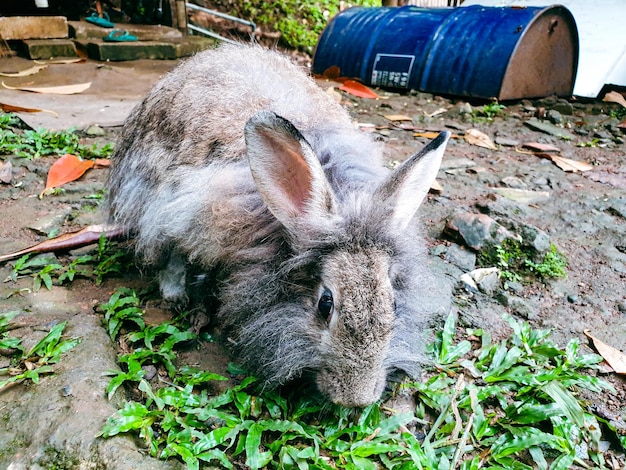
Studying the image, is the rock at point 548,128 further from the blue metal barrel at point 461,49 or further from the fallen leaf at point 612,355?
the fallen leaf at point 612,355

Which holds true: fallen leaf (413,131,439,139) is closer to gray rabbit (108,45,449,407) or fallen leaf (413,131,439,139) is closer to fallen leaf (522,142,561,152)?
fallen leaf (522,142,561,152)

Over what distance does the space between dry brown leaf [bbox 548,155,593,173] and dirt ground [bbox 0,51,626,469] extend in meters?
0.07

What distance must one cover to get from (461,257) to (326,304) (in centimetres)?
164

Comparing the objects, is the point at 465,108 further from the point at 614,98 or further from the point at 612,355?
the point at 612,355

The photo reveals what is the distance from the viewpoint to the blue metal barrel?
6.96m

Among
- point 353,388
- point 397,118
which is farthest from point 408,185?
point 397,118

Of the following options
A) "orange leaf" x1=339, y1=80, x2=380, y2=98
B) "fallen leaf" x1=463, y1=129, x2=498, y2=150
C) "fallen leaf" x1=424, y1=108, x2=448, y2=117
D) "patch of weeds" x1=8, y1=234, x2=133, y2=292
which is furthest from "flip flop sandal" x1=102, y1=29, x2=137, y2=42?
"patch of weeds" x1=8, y1=234, x2=133, y2=292

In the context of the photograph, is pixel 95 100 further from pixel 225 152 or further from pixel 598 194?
pixel 598 194

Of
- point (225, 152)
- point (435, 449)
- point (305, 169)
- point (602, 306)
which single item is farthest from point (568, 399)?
point (225, 152)

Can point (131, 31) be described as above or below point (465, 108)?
above

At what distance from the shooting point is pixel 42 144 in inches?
191

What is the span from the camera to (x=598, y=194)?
14.9ft

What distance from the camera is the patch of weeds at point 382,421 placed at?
2.13m

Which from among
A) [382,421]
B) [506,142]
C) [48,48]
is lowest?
[506,142]
